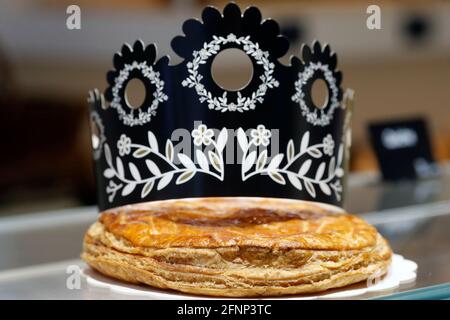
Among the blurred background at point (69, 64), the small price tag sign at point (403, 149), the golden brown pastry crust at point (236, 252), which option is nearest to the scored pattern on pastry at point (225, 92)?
the golden brown pastry crust at point (236, 252)

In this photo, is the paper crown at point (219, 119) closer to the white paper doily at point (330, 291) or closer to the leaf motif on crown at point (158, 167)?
the leaf motif on crown at point (158, 167)

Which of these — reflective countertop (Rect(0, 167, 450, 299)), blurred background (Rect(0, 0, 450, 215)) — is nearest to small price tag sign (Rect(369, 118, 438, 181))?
reflective countertop (Rect(0, 167, 450, 299))

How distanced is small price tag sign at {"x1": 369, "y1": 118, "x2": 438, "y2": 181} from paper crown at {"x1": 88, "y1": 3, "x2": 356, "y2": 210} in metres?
0.68

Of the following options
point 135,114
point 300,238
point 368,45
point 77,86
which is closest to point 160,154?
point 135,114

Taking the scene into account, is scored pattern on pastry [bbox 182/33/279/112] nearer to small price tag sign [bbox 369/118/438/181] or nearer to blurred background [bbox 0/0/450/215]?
small price tag sign [bbox 369/118/438/181]

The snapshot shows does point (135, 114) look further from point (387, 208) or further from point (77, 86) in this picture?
point (77, 86)

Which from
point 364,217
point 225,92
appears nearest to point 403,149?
point 364,217

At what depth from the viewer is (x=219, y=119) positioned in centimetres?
114

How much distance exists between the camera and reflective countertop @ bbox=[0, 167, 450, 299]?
1.11 meters

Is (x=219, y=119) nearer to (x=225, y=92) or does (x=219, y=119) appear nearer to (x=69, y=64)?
(x=225, y=92)

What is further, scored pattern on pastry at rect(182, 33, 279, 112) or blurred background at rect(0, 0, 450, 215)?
blurred background at rect(0, 0, 450, 215)

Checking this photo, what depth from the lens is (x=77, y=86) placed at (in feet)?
11.3
